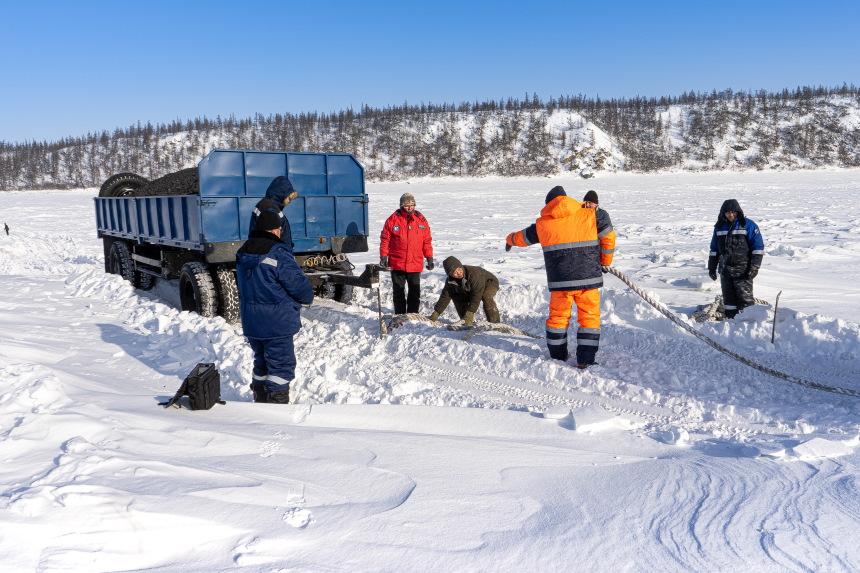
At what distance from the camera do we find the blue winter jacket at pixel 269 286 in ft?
13.4

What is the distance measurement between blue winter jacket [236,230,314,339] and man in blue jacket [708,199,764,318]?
4617 millimetres

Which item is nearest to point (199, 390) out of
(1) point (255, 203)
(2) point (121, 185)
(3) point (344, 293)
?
(1) point (255, 203)

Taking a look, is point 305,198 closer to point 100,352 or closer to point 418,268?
point 418,268

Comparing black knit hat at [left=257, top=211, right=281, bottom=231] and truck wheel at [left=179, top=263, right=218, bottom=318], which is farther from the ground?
black knit hat at [left=257, top=211, right=281, bottom=231]

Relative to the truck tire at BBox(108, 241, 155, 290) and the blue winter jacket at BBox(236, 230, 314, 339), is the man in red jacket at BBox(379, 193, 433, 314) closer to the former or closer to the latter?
the blue winter jacket at BBox(236, 230, 314, 339)

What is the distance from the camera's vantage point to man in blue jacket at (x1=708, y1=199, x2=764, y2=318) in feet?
20.3

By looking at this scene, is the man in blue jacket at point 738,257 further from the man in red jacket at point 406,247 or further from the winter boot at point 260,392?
the winter boot at point 260,392

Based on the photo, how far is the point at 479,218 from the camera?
21344 millimetres

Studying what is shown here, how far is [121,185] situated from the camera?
1138cm

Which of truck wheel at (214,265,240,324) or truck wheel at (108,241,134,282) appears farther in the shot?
truck wheel at (108,241,134,282)

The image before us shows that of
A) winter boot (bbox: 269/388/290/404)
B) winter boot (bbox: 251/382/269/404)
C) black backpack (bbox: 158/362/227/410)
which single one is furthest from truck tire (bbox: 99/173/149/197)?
black backpack (bbox: 158/362/227/410)

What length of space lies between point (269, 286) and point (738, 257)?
16.2ft

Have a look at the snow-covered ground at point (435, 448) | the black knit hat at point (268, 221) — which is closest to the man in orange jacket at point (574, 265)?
the snow-covered ground at point (435, 448)

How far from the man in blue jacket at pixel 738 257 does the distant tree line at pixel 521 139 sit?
52.6 m
